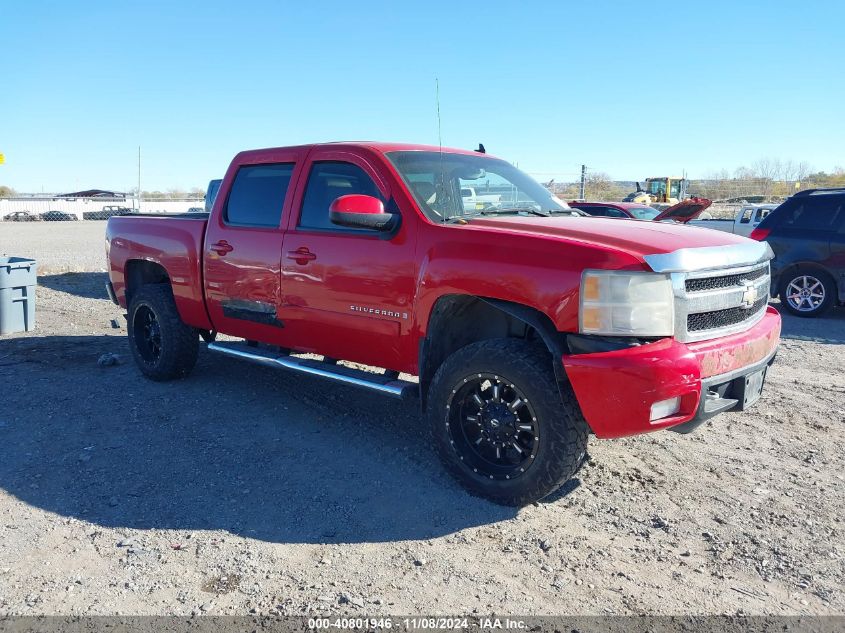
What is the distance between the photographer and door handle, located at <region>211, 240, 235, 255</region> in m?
5.41

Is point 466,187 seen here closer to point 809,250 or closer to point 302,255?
point 302,255

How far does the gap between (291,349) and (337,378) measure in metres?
0.90

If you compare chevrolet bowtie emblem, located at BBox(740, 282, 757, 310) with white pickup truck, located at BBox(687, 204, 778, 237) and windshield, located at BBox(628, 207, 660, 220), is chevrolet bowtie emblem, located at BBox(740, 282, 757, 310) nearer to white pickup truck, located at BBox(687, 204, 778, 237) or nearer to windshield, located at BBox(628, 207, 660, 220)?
windshield, located at BBox(628, 207, 660, 220)

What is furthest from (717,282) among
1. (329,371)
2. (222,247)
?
(222,247)

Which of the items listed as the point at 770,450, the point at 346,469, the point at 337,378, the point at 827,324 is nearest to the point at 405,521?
the point at 346,469

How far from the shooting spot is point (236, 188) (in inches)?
223

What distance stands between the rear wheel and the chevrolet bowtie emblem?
6.96m

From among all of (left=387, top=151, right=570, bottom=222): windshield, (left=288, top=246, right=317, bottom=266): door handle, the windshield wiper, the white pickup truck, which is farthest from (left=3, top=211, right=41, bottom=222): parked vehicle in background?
the windshield wiper

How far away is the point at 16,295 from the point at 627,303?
8030mm

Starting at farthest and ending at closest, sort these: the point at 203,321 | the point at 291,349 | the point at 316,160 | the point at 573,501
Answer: the point at 203,321
the point at 291,349
the point at 316,160
the point at 573,501

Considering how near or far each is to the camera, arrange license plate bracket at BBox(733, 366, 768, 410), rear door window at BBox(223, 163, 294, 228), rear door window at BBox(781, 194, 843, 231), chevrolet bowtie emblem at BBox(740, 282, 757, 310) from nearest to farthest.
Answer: license plate bracket at BBox(733, 366, 768, 410) < chevrolet bowtie emblem at BBox(740, 282, 757, 310) < rear door window at BBox(223, 163, 294, 228) < rear door window at BBox(781, 194, 843, 231)

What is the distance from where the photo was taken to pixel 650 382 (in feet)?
10.9

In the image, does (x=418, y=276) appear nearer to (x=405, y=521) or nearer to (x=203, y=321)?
(x=405, y=521)

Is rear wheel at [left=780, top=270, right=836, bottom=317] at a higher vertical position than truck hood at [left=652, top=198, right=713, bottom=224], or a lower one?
lower
